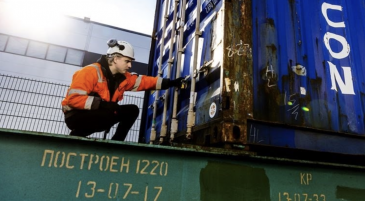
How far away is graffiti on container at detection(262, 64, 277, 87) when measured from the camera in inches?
96.3

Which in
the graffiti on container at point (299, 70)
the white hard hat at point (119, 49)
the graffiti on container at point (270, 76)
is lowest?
the graffiti on container at point (270, 76)

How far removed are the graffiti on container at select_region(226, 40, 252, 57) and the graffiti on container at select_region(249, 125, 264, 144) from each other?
2.06 ft

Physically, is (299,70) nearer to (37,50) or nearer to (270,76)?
(270,76)

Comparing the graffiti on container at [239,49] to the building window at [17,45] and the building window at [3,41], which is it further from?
the building window at [3,41]

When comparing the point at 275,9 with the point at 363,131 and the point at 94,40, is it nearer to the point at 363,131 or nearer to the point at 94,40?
the point at 363,131

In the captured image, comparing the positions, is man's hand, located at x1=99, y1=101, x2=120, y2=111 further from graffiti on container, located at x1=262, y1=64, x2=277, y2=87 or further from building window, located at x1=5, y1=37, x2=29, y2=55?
building window, located at x1=5, y1=37, x2=29, y2=55

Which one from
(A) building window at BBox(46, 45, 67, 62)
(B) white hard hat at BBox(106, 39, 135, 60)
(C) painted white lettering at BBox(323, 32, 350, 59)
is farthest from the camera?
(A) building window at BBox(46, 45, 67, 62)

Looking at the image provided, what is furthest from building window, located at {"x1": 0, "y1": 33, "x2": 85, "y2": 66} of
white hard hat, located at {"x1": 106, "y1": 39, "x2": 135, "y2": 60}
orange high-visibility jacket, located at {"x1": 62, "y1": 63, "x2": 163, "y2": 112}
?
orange high-visibility jacket, located at {"x1": 62, "y1": 63, "x2": 163, "y2": 112}

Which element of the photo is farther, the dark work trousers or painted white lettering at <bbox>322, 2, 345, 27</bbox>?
painted white lettering at <bbox>322, 2, 345, 27</bbox>

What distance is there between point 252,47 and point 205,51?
18.3 inches

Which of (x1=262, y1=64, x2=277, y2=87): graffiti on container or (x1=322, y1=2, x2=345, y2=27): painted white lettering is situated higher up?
(x1=322, y1=2, x2=345, y2=27): painted white lettering

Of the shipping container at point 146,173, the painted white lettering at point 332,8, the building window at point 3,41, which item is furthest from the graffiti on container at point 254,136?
the building window at point 3,41

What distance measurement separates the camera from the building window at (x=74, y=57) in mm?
13038

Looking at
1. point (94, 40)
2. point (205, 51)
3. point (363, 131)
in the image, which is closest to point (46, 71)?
point (94, 40)
